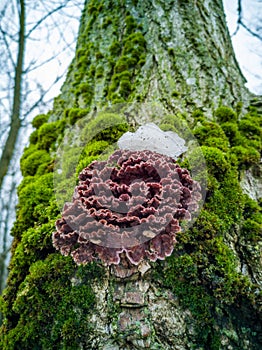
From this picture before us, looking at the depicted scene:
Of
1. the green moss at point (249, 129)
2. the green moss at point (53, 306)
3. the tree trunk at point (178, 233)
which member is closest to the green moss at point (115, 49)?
the tree trunk at point (178, 233)

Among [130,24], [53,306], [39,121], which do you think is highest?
[130,24]

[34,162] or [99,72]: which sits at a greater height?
[99,72]

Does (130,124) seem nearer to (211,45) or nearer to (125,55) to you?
(125,55)

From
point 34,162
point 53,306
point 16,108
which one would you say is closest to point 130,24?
point 34,162

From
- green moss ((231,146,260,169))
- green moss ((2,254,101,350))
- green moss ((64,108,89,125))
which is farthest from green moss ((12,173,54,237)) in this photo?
green moss ((231,146,260,169))

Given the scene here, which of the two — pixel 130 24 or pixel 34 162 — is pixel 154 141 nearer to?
pixel 34 162

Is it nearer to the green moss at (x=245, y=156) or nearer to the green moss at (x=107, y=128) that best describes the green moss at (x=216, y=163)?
the green moss at (x=245, y=156)
